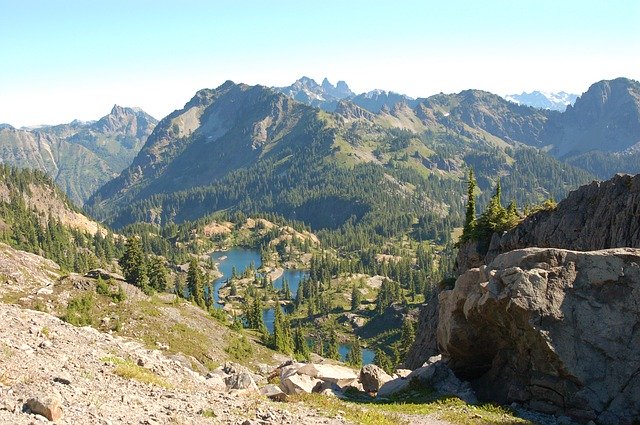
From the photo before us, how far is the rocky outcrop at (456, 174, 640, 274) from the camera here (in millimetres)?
53594

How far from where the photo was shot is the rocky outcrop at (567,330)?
3272 centimetres

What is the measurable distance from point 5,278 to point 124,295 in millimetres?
24282

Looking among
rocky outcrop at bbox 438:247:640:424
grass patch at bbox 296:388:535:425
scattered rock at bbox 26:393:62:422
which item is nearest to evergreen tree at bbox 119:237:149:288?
grass patch at bbox 296:388:535:425

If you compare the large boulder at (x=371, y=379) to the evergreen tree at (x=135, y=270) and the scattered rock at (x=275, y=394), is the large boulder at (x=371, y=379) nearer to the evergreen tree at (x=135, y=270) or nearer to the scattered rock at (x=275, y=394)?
the scattered rock at (x=275, y=394)

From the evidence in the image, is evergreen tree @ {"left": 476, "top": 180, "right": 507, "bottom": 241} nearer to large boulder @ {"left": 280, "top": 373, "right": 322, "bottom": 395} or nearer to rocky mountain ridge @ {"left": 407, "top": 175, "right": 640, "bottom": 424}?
rocky mountain ridge @ {"left": 407, "top": 175, "right": 640, "bottom": 424}

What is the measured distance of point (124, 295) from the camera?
88250 millimetres

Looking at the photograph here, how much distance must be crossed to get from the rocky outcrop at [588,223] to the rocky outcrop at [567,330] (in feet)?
68.3

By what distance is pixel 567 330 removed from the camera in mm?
34250

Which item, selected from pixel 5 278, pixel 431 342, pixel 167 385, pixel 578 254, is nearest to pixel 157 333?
pixel 5 278

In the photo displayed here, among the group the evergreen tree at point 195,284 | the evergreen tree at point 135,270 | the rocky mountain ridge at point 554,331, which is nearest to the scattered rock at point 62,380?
the rocky mountain ridge at point 554,331

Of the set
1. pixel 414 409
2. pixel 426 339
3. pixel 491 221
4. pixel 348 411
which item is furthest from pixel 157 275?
pixel 348 411

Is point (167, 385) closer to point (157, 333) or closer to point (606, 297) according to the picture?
point (606, 297)

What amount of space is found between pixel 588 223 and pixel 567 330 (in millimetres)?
31126

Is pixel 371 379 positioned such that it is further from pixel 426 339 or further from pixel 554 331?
pixel 426 339
